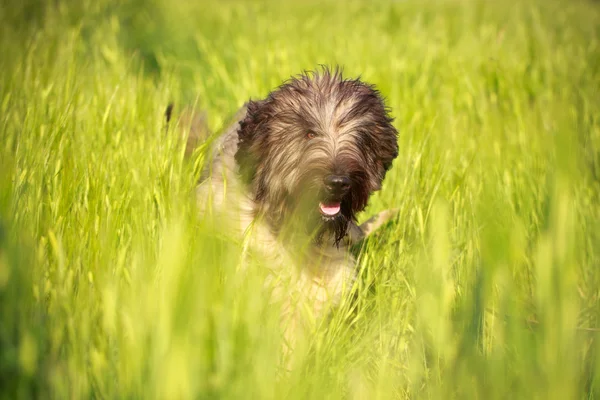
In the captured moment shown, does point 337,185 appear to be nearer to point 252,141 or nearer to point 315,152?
point 315,152

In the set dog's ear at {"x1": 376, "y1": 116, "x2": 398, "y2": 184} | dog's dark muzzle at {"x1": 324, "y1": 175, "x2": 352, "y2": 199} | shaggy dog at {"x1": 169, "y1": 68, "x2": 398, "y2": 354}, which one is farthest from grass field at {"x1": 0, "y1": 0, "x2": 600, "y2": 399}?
dog's dark muzzle at {"x1": 324, "y1": 175, "x2": 352, "y2": 199}

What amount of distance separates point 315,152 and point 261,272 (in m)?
0.64

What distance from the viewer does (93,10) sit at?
6.44 meters

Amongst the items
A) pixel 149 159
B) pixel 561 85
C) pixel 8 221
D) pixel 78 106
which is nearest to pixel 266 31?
pixel 561 85

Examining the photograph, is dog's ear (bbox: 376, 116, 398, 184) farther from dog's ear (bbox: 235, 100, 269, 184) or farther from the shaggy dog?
dog's ear (bbox: 235, 100, 269, 184)

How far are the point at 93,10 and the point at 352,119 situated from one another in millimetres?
4530

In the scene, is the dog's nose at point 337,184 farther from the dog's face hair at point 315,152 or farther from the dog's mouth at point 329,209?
the dog's mouth at point 329,209

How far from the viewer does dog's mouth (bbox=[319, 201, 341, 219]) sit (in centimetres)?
285

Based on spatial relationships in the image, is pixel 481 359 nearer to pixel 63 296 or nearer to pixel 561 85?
pixel 63 296

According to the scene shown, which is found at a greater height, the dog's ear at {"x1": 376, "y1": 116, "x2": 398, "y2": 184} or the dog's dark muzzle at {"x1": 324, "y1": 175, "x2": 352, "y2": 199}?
the dog's ear at {"x1": 376, "y1": 116, "x2": 398, "y2": 184}

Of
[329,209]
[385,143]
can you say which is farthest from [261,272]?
[385,143]

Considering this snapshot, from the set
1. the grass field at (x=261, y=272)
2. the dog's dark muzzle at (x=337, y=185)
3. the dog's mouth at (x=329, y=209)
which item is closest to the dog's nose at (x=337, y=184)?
the dog's dark muzzle at (x=337, y=185)

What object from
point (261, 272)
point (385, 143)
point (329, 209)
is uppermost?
point (385, 143)

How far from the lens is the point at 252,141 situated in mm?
3006
